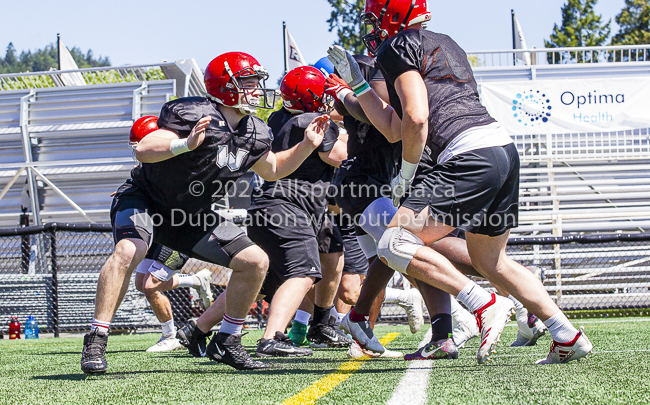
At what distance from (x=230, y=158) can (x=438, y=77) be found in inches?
51.1

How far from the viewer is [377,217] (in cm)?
403

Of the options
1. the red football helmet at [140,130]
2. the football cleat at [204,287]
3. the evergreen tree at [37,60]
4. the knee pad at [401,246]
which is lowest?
the football cleat at [204,287]

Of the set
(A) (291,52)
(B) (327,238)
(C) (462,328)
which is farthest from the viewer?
(A) (291,52)

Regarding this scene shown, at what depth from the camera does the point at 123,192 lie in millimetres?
3932

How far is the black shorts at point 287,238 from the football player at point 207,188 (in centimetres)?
99

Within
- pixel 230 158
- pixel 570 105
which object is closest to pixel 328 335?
pixel 230 158

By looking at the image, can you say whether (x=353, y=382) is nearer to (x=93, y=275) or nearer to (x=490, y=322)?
(x=490, y=322)

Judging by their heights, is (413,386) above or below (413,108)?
below

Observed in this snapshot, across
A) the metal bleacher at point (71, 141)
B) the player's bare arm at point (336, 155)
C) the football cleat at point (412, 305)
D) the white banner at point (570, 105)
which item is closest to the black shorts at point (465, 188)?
the player's bare arm at point (336, 155)

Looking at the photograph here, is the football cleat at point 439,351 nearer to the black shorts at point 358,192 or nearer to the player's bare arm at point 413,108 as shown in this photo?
the black shorts at point 358,192

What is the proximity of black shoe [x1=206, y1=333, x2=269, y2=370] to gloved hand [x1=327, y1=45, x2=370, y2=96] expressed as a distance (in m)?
1.61

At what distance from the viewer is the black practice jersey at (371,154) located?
14.5 ft

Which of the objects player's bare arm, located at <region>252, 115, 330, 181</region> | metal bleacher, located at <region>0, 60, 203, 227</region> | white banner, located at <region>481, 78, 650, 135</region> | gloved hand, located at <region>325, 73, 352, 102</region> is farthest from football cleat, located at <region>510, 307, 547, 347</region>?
metal bleacher, located at <region>0, 60, 203, 227</region>

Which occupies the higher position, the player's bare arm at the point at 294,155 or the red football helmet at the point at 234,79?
the red football helmet at the point at 234,79
